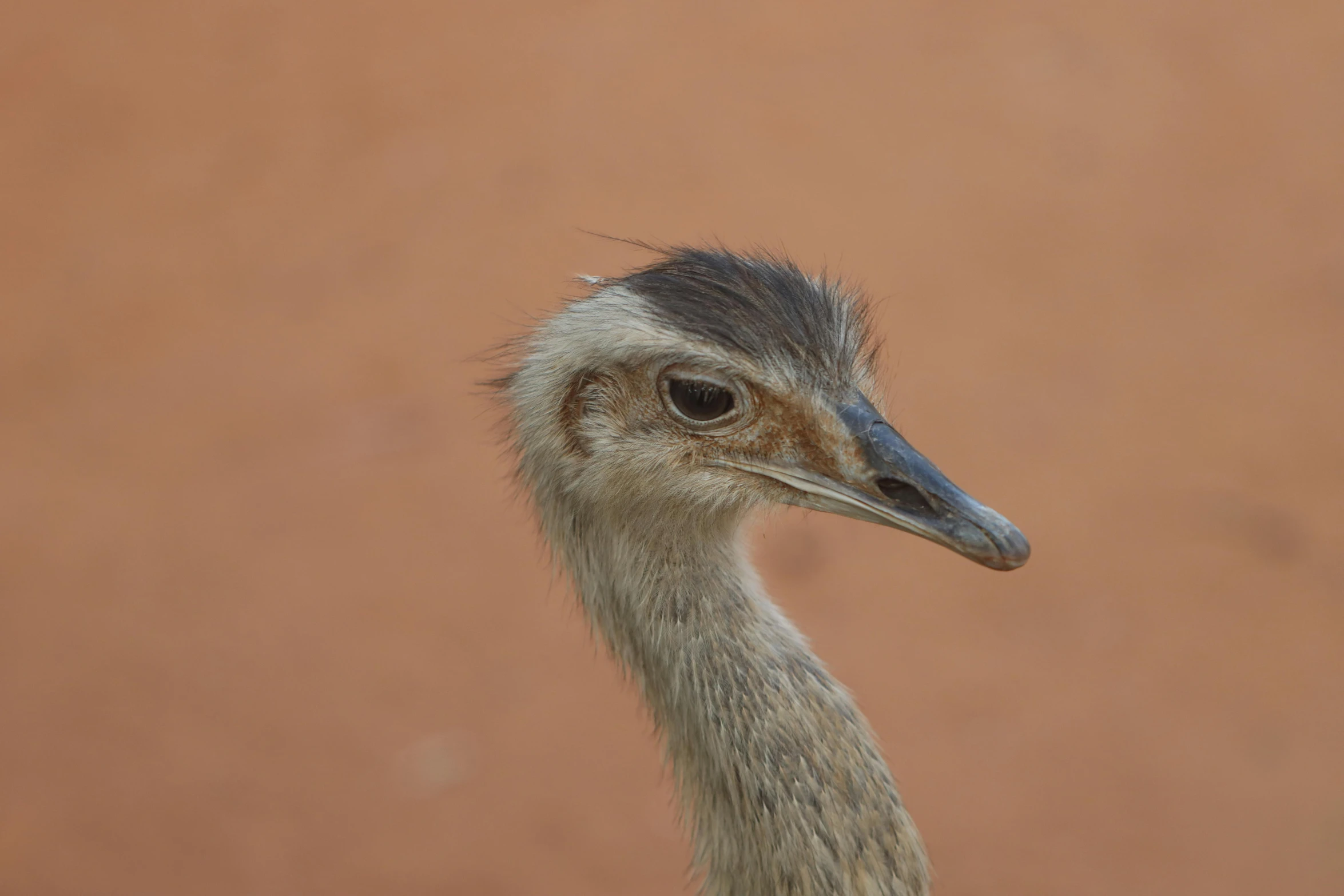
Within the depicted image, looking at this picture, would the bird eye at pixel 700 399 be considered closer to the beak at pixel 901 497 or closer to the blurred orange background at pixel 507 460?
the beak at pixel 901 497

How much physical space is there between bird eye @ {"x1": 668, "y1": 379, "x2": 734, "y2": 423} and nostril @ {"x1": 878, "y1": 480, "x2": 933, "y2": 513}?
273 millimetres

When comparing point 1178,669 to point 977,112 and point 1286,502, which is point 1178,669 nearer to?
point 1286,502

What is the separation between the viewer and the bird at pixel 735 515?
6.67 ft

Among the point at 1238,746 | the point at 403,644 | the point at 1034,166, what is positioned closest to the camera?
the point at 1238,746

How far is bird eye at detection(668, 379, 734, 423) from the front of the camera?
212 centimetres

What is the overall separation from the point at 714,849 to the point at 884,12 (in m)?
5.33

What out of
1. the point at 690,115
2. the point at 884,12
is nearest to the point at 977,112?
the point at 884,12

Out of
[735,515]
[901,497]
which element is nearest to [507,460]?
[735,515]

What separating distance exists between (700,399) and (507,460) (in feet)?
9.47

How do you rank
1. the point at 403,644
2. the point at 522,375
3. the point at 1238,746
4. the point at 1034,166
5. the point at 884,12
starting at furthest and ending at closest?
the point at 884,12
the point at 1034,166
the point at 403,644
the point at 1238,746
the point at 522,375

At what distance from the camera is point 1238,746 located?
13.4 feet

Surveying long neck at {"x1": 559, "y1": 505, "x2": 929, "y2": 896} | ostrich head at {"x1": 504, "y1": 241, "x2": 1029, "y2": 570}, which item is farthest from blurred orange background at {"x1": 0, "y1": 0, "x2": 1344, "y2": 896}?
long neck at {"x1": 559, "y1": 505, "x2": 929, "y2": 896}

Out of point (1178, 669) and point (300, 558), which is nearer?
point (1178, 669)

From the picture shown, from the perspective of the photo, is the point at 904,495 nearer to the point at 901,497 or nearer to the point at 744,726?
the point at 901,497
